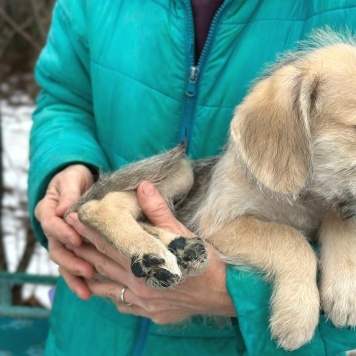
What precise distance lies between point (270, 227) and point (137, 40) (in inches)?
37.0

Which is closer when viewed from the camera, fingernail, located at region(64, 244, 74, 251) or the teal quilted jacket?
the teal quilted jacket

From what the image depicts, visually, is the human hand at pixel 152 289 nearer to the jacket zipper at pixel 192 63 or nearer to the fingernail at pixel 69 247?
the fingernail at pixel 69 247

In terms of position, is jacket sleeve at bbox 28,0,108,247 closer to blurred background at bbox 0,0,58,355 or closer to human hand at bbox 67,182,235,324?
human hand at bbox 67,182,235,324

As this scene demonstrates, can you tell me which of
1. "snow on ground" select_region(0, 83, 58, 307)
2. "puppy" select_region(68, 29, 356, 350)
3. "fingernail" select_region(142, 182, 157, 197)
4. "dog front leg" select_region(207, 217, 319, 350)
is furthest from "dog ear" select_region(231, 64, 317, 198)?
"snow on ground" select_region(0, 83, 58, 307)

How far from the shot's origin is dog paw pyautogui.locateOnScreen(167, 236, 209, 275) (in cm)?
221

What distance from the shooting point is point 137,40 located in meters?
2.66

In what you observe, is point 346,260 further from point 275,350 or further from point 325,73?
point 325,73

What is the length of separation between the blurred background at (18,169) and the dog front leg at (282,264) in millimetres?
1690

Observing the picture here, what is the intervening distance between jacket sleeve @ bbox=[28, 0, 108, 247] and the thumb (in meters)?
0.48

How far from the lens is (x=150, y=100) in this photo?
2.62 meters

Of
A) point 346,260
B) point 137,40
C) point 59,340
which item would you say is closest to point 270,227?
point 346,260

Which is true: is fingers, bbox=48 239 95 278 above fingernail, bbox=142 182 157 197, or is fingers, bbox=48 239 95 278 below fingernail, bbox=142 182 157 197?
below

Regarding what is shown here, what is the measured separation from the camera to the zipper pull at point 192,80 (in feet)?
8.14

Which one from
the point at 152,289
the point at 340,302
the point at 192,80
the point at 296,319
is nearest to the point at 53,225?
the point at 152,289
